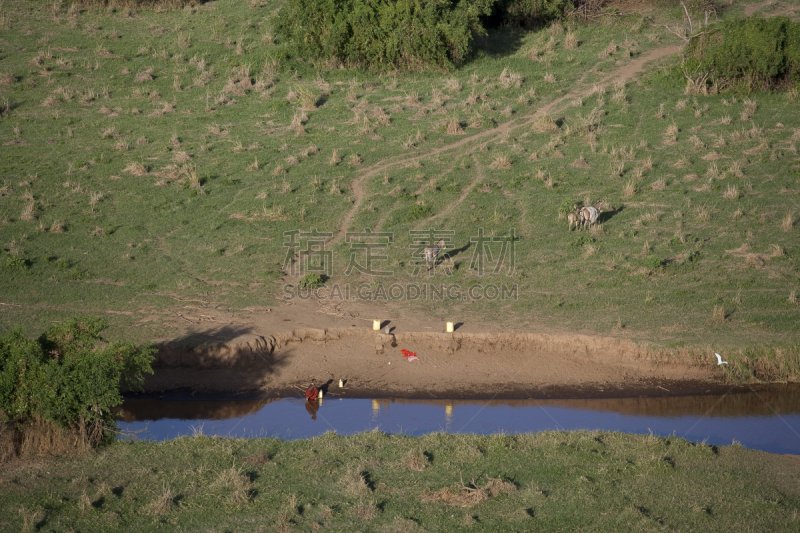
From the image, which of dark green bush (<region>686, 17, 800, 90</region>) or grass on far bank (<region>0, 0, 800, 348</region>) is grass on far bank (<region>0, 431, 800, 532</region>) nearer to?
grass on far bank (<region>0, 0, 800, 348</region>)

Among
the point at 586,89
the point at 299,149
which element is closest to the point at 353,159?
the point at 299,149

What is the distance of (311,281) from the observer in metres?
18.4

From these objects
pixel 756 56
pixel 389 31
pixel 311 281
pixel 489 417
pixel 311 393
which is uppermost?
pixel 389 31

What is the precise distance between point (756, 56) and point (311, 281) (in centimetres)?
1876

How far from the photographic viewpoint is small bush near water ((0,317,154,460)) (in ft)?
37.5

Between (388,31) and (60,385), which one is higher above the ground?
(388,31)

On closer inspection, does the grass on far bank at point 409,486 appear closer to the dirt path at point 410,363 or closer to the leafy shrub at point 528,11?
the dirt path at point 410,363

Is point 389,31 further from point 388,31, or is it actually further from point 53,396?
point 53,396

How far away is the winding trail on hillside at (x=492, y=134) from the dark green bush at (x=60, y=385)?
9.28 m

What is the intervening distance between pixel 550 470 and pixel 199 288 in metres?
10.2

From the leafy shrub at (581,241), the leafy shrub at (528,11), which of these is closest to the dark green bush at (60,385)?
the leafy shrub at (581,241)

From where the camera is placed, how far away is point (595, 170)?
23344 millimetres

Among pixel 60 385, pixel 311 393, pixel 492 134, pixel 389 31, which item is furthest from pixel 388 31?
pixel 60 385

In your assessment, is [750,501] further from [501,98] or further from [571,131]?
[501,98]
